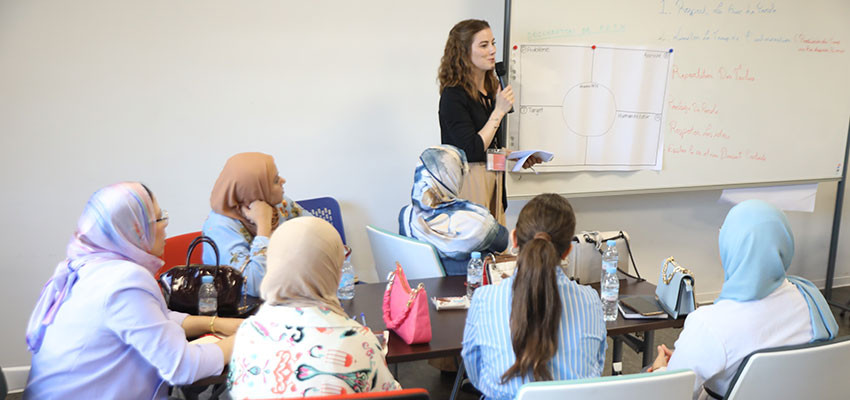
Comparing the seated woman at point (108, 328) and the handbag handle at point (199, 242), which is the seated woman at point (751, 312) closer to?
the seated woman at point (108, 328)

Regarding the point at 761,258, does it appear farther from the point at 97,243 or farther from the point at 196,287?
the point at 97,243

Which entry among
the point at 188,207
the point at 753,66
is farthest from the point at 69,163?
the point at 753,66

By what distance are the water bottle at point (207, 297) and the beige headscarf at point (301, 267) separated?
1.93 feet

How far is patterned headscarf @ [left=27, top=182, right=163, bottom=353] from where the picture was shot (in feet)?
5.13

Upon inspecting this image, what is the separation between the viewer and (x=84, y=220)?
5.22 ft

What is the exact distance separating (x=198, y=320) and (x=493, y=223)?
1.22m

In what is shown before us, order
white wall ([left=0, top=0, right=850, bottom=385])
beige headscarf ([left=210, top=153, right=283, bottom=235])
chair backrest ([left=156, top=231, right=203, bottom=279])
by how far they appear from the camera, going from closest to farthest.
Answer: beige headscarf ([left=210, top=153, right=283, bottom=235])
chair backrest ([left=156, top=231, right=203, bottom=279])
white wall ([left=0, top=0, right=850, bottom=385])

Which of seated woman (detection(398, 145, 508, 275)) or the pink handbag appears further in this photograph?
seated woman (detection(398, 145, 508, 275))

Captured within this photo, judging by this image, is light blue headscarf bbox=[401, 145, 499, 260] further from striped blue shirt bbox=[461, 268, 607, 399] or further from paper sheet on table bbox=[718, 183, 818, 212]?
paper sheet on table bbox=[718, 183, 818, 212]

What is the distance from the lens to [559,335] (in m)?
1.50

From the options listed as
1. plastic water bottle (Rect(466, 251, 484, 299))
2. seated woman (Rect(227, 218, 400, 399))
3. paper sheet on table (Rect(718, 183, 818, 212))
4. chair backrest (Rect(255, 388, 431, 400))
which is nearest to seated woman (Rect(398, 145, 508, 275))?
plastic water bottle (Rect(466, 251, 484, 299))

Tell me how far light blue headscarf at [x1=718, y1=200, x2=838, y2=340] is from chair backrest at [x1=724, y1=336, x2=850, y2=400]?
3.4 inches

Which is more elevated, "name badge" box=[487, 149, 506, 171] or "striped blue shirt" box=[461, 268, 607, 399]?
"name badge" box=[487, 149, 506, 171]

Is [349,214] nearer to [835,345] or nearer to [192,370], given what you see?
[192,370]
